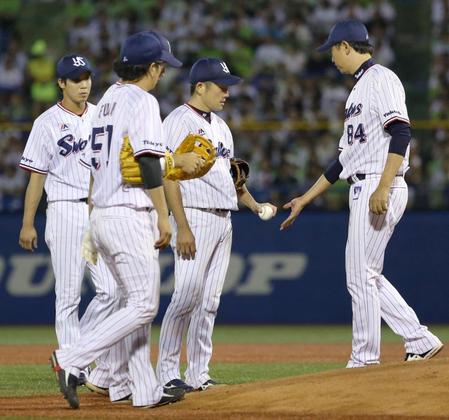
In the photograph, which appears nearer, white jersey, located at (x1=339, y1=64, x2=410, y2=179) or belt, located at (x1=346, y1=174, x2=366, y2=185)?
white jersey, located at (x1=339, y1=64, x2=410, y2=179)

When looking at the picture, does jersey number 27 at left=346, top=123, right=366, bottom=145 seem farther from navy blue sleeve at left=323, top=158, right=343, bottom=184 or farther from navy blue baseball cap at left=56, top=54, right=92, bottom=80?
navy blue baseball cap at left=56, top=54, right=92, bottom=80

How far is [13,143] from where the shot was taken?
14.7 m

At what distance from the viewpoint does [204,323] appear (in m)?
7.06

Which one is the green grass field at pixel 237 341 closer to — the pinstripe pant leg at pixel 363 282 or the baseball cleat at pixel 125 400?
the baseball cleat at pixel 125 400

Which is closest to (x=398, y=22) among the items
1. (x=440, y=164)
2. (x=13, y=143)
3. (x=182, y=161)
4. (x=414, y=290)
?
(x=440, y=164)

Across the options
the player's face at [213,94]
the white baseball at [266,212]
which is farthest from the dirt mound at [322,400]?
the player's face at [213,94]

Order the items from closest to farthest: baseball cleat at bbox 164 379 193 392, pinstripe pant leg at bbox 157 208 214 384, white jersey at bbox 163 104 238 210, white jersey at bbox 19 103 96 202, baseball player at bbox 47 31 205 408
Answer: baseball player at bbox 47 31 205 408, baseball cleat at bbox 164 379 193 392, pinstripe pant leg at bbox 157 208 214 384, white jersey at bbox 163 104 238 210, white jersey at bbox 19 103 96 202

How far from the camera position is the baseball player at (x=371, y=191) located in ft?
23.3

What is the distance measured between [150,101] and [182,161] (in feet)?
1.46

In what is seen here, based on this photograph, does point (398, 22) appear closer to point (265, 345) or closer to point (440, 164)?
point (440, 164)

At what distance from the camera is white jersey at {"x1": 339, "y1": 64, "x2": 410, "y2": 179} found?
23.3 ft

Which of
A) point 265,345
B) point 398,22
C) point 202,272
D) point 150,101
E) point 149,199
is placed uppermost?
point 398,22

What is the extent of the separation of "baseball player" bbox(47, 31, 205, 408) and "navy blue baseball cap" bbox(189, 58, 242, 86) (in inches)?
37.1

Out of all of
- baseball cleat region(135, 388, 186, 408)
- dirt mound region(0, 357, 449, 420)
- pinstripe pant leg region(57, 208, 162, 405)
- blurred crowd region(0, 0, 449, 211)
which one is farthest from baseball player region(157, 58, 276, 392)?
blurred crowd region(0, 0, 449, 211)
